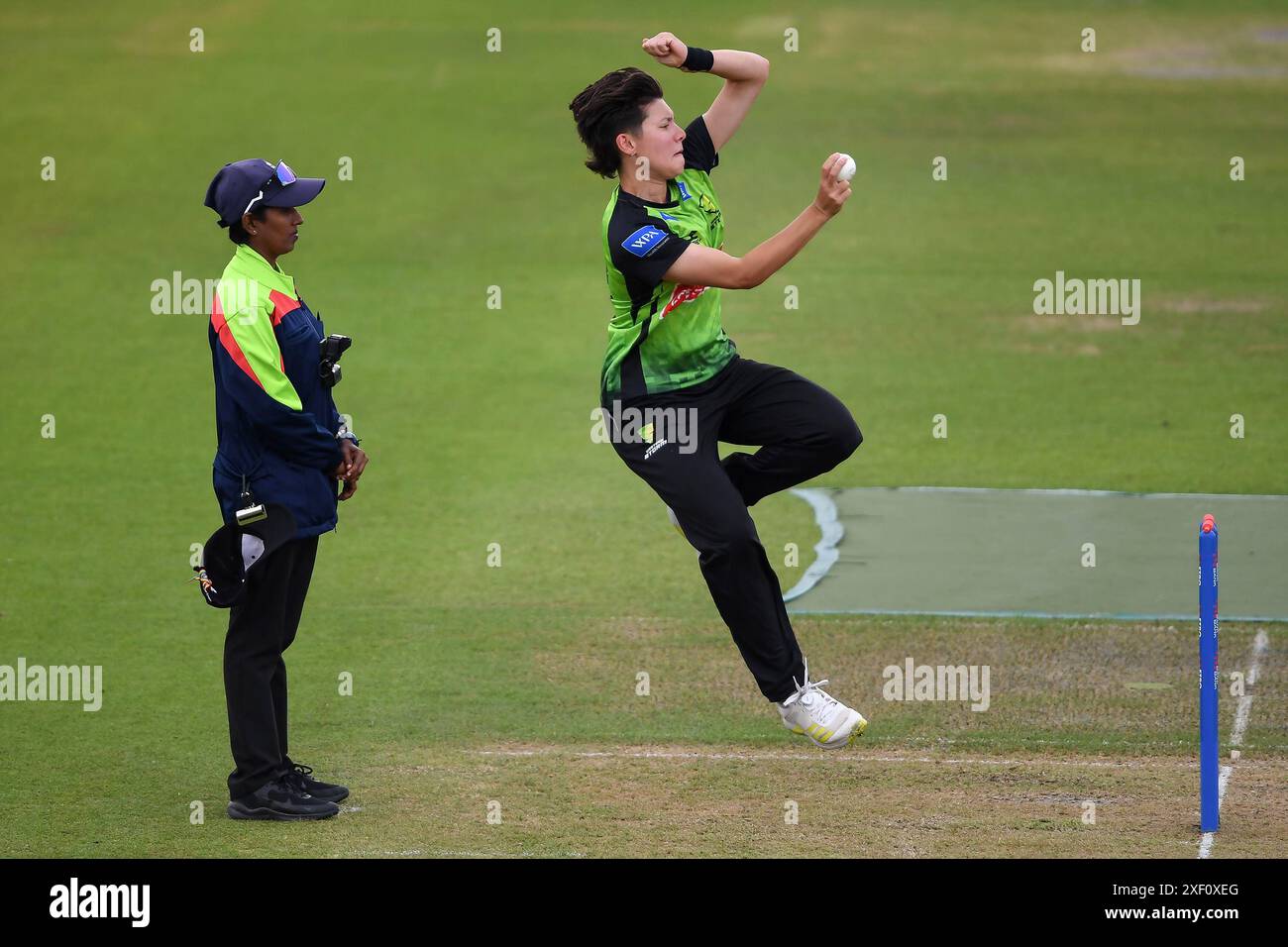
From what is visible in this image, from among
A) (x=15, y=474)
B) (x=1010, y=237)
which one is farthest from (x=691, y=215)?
(x=1010, y=237)

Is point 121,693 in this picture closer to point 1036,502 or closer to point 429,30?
point 1036,502

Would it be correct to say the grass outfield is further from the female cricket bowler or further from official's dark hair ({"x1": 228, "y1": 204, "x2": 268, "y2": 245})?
official's dark hair ({"x1": 228, "y1": 204, "x2": 268, "y2": 245})

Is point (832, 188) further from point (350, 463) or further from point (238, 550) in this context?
point (238, 550)

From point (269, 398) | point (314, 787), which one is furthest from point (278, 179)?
point (314, 787)

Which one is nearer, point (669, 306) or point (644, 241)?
point (644, 241)

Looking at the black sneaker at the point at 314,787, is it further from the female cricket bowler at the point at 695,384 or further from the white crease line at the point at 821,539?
the white crease line at the point at 821,539

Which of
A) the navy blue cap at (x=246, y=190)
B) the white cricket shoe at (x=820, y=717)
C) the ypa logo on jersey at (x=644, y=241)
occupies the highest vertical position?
the navy blue cap at (x=246, y=190)

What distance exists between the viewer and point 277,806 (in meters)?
7.95

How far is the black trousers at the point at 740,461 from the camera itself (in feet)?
25.4

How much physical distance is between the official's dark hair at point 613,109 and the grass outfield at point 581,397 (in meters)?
2.86

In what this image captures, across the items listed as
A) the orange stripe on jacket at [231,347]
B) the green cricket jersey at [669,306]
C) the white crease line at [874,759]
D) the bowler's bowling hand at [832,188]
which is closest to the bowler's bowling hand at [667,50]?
the green cricket jersey at [669,306]

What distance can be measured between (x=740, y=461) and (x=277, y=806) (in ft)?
8.17

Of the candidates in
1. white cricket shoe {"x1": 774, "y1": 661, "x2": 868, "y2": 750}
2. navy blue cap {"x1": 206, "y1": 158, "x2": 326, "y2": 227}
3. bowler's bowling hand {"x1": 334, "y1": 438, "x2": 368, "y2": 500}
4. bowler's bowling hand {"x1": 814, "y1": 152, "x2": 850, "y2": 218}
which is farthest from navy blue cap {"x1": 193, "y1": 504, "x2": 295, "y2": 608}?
bowler's bowling hand {"x1": 814, "y1": 152, "x2": 850, "y2": 218}

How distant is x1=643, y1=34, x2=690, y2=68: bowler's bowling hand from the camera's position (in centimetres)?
748
